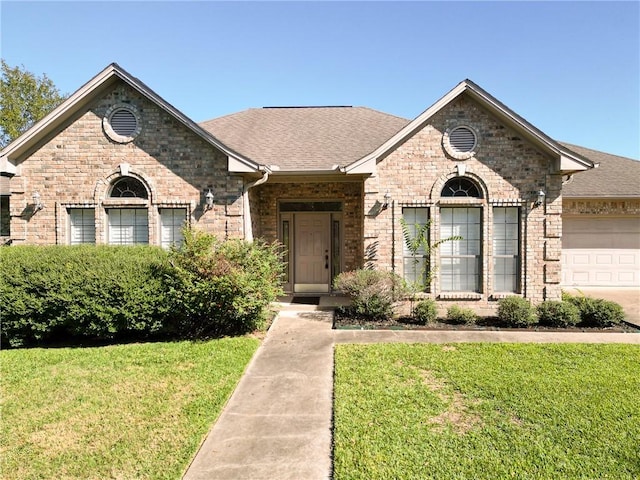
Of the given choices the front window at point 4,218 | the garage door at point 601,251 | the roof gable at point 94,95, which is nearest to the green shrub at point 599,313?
the garage door at point 601,251

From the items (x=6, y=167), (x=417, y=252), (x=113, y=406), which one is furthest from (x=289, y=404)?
(x=6, y=167)

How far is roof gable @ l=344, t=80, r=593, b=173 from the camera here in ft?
26.7

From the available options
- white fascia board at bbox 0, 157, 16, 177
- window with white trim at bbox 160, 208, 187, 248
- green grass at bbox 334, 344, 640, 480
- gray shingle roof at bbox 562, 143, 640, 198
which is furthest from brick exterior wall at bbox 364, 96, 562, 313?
white fascia board at bbox 0, 157, 16, 177

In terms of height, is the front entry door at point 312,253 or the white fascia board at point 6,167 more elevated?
the white fascia board at point 6,167

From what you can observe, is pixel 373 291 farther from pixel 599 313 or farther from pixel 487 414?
pixel 599 313

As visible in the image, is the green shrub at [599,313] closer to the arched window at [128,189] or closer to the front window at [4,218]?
the arched window at [128,189]

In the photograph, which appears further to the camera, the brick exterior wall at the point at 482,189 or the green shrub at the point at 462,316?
the brick exterior wall at the point at 482,189

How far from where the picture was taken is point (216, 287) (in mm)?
6898

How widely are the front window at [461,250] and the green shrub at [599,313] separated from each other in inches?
89.3

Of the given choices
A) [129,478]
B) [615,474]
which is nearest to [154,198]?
[129,478]

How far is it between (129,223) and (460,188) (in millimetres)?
8598

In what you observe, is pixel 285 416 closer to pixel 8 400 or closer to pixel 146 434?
pixel 146 434

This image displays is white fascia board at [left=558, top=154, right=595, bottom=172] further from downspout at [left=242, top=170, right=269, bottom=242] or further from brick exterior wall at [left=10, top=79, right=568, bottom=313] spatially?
downspout at [left=242, top=170, right=269, bottom=242]

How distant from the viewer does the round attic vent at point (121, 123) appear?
8.57m
